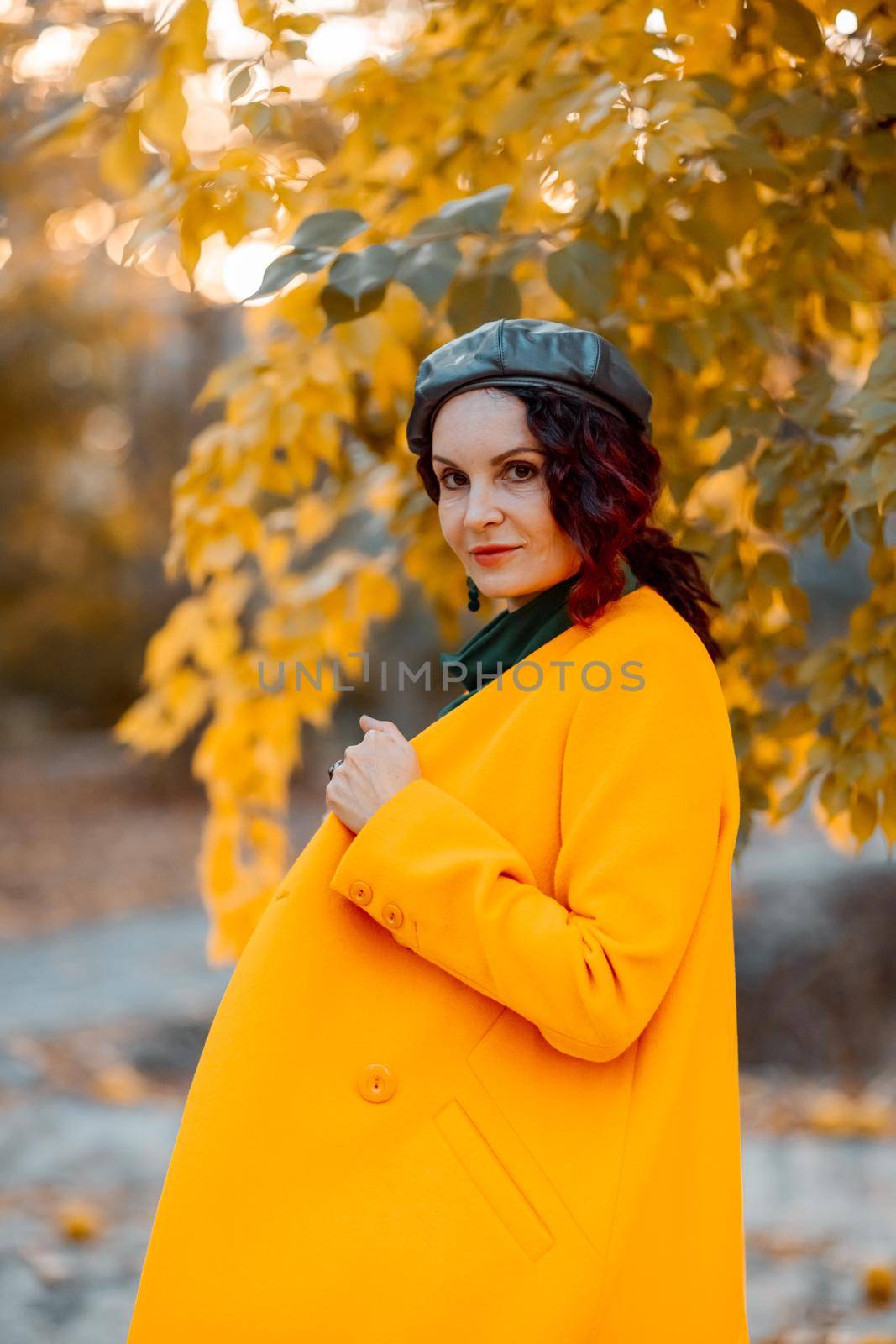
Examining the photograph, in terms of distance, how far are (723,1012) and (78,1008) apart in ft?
14.3

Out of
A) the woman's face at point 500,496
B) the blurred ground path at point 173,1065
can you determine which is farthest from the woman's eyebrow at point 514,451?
the blurred ground path at point 173,1065

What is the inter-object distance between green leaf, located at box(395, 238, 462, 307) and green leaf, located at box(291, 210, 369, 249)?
0.08m

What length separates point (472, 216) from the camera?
1.61 meters

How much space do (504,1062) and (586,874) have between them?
0.68 feet

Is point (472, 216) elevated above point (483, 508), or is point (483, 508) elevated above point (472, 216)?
point (472, 216)

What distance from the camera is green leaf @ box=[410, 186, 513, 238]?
1.61 metres

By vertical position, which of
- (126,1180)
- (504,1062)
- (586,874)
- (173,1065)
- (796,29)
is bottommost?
(173,1065)

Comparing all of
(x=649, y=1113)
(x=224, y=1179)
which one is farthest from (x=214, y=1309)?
(x=649, y=1113)

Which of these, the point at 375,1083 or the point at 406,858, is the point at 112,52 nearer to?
the point at 406,858

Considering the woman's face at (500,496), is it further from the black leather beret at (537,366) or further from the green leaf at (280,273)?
the green leaf at (280,273)

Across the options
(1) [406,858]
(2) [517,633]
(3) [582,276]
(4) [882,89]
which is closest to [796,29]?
(4) [882,89]

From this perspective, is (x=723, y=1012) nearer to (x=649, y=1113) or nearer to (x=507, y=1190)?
(x=649, y=1113)

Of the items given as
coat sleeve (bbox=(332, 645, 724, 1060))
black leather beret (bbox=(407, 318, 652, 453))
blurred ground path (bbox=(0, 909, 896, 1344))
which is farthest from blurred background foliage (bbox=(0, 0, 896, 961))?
blurred ground path (bbox=(0, 909, 896, 1344))

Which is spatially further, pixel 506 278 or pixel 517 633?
pixel 506 278
